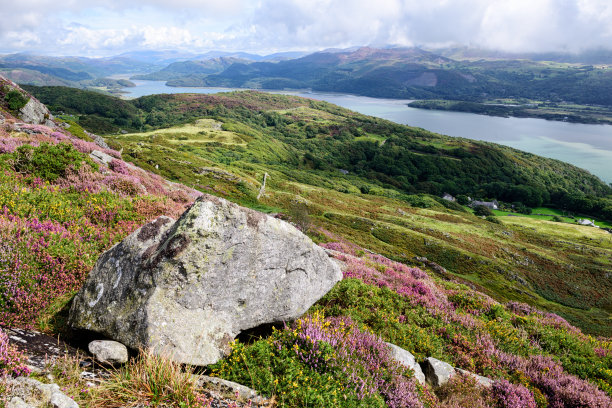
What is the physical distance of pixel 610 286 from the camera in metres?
58.5

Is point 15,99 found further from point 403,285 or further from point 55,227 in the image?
point 403,285

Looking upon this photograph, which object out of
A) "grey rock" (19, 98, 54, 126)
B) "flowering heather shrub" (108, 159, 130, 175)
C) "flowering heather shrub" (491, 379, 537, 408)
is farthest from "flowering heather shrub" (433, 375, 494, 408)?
"grey rock" (19, 98, 54, 126)

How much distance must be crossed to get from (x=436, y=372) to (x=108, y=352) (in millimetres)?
7545

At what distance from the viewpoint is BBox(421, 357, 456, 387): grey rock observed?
24.1ft

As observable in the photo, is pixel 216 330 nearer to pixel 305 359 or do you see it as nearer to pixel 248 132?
pixel 305 359

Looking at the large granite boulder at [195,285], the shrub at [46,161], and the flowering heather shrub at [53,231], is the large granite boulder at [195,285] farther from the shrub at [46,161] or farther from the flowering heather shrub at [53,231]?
the shrub at [46,161]

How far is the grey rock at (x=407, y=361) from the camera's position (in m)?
7.15

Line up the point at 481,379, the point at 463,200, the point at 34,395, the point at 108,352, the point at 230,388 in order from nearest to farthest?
1. the point at 34,395
2. the point at 230,388
3. the point at 108,352
4. the point at 481,379
5. the point at 463,200

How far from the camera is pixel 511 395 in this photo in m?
7.29

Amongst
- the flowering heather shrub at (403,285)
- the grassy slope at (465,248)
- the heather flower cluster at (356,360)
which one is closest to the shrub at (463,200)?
the grassy slope at (465,248)

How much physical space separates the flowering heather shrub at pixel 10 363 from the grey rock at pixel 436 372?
8272 mm

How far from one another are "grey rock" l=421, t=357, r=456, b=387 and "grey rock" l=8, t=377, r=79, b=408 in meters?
7.45

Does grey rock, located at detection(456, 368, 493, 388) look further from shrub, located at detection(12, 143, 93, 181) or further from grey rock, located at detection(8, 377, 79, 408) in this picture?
shrub, located at detection(12, 143, 93, 181)

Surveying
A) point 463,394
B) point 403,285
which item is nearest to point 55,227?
point 463,394
